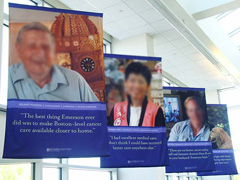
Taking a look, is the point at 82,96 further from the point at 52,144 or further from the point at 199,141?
the point at 199,141

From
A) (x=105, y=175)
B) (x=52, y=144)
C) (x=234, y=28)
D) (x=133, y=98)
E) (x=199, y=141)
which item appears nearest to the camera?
(x=52, y=144)

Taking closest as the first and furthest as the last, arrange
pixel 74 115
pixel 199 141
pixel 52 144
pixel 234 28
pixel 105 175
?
pixel 52 144
pixel 74 115
pixel 199 141
pixel 105 175
pixel 234 28

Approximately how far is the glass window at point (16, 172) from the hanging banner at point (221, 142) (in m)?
6.89

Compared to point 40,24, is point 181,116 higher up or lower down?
lower down

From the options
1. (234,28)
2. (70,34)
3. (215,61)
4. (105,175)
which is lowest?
(105,175)

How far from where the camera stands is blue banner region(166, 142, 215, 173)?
10586 millimetres

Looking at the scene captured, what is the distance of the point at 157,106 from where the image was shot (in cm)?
846

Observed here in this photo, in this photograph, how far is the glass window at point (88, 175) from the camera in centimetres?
1103

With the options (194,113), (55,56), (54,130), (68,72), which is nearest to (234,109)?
(194,113)

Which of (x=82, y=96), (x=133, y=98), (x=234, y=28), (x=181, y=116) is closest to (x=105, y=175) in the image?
(x=181, y=116)

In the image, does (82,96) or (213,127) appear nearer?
(82,96)

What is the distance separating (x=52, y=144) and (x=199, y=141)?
6.62 m

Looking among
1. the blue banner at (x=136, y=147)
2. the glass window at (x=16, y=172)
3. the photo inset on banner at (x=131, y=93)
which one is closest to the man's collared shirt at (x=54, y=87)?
the photo inset on banner at (x=131, y=93)

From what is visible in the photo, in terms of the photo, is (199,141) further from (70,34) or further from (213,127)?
(70,34)
